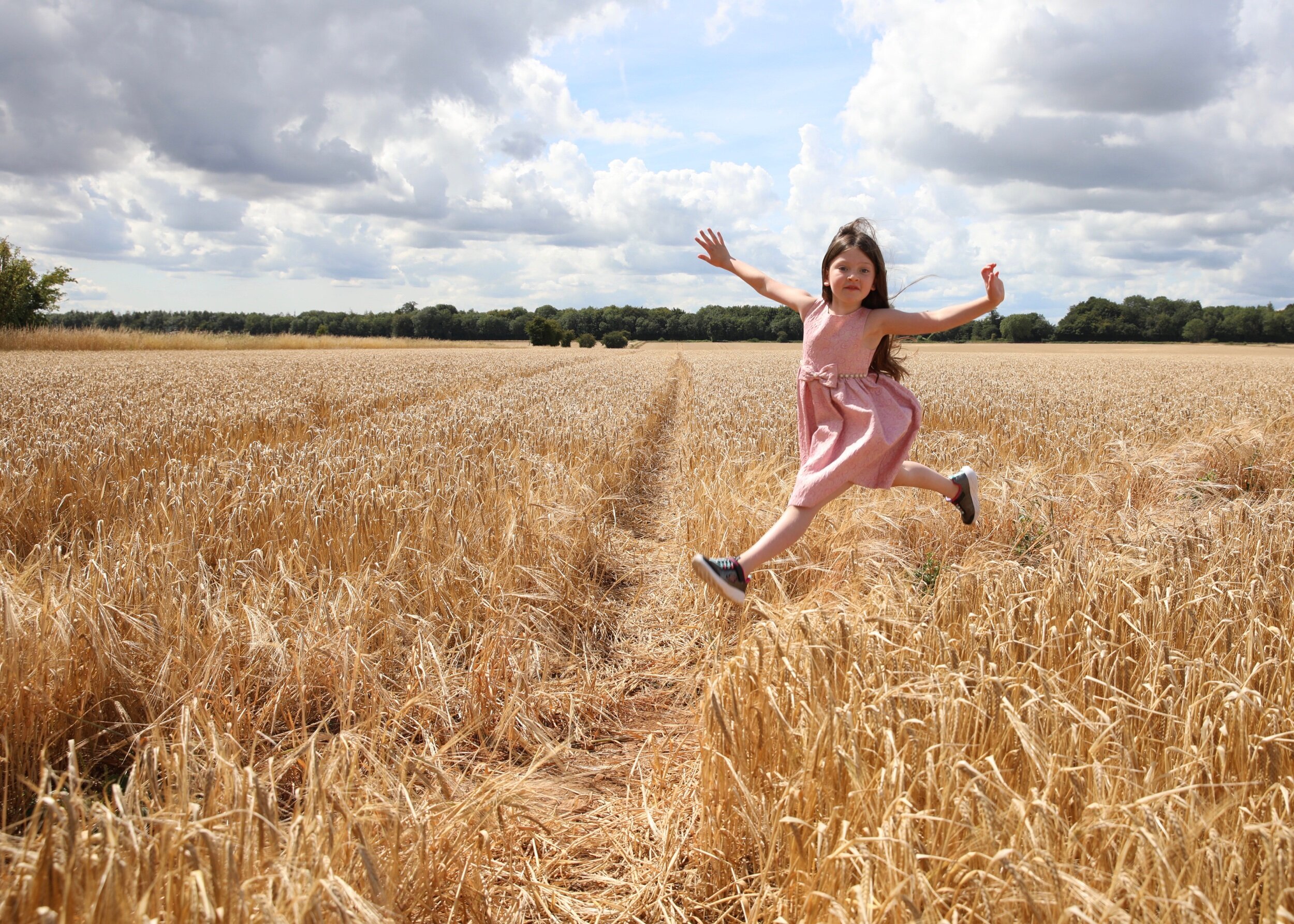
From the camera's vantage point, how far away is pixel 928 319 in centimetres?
345

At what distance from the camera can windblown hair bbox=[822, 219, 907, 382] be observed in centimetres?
355

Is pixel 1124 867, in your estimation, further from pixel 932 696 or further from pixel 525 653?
pixel 525 653

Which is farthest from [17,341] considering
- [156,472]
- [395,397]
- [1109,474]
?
[1109,474]

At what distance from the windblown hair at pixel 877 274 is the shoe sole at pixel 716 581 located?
1.42 metres

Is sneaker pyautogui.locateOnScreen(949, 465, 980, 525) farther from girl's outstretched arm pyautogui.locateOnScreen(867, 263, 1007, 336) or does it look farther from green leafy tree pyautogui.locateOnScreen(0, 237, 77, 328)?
green leafy tree pyautogui.locateOnScreen(0, 237, 77, 328)

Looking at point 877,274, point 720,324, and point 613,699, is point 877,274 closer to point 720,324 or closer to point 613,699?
point 613,699

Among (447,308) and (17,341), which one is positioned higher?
(447,308)

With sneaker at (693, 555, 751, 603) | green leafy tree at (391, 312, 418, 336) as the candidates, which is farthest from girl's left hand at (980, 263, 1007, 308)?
green leafy tree at (391, 312, 418, 336)

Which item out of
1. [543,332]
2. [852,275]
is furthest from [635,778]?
[543,332]

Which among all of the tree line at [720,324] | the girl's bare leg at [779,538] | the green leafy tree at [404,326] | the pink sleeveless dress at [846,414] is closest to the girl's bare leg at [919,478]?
the pink sleeveless dress at [846,414]

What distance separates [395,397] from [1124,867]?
12.5 metres

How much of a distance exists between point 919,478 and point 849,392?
70 cm

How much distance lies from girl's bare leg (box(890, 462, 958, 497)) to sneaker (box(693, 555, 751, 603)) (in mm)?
1091

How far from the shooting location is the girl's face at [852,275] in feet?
11.5
